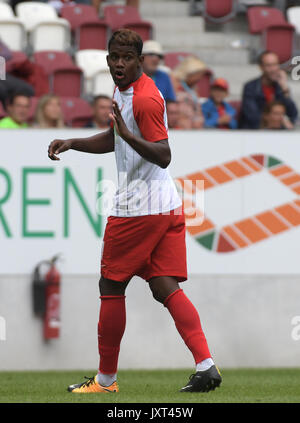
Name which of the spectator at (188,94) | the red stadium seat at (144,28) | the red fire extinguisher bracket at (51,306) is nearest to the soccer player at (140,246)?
the red fire extinguisher bracket at (51,306)

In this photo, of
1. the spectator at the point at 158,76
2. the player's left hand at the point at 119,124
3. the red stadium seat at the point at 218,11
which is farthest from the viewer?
the red stadium seat at the point at 218,11

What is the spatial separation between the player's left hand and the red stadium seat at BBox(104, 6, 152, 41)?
7298 millimetres

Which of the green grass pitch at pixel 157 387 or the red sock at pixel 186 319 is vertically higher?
the red sock at pixel 186 319

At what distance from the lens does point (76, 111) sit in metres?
9.78

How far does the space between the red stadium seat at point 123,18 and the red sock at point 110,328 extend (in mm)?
7164

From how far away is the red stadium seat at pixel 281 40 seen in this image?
41.2 feet

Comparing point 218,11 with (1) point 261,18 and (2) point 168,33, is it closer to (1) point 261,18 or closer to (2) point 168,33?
(1) point 261,18

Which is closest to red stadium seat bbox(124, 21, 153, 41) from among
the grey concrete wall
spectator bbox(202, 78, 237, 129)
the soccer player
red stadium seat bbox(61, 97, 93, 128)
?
red stadium seat bbox(61, 97, 93, 128)

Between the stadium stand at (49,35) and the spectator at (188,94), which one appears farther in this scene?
the stadium stand at (49,35)

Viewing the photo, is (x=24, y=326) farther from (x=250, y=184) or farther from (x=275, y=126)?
(x=275, y=126)

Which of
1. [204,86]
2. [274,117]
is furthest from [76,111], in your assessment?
[204,86]

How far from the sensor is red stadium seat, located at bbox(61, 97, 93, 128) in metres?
9.57

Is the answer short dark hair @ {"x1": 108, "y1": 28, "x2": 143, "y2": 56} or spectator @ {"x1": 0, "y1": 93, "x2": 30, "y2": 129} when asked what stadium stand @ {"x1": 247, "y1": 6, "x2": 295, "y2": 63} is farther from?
short dark hair @ {"x1": 108, "y1": 28, "x2": 143, "y2": 56}

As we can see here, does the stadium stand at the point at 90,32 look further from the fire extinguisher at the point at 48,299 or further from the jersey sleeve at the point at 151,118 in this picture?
the jersey sleeve at the point at 151,118
